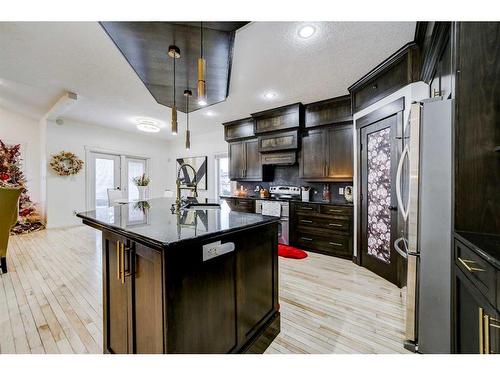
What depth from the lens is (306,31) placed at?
195 cm

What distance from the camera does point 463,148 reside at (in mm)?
1203

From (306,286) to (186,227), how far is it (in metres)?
1.86

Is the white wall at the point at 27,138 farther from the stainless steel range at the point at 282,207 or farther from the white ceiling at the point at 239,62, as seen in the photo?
the stainless steel range at the point at 282,207

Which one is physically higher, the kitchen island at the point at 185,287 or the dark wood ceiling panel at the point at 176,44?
the dark wood ceiling panel at the point at 176,44

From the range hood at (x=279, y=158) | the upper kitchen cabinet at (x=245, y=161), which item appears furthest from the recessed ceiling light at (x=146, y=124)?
the range hood at (x=279, y=158)

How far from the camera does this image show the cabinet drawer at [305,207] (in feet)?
11.5

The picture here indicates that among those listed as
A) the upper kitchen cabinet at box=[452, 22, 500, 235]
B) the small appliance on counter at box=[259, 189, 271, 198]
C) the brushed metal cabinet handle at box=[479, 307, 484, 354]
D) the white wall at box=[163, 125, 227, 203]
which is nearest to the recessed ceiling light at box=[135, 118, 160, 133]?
the white wall at box=[163, 125, 227, 203]

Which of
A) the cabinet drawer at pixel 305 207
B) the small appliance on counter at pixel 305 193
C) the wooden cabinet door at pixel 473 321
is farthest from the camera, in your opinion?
the small appliance on counter at pixel 305 193

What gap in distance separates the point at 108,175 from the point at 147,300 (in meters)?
6.30

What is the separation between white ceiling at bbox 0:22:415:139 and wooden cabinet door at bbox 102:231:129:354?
2105mm

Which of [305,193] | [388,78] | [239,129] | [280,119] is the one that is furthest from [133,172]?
[388,78]

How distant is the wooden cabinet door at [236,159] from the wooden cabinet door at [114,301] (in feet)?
12.3
